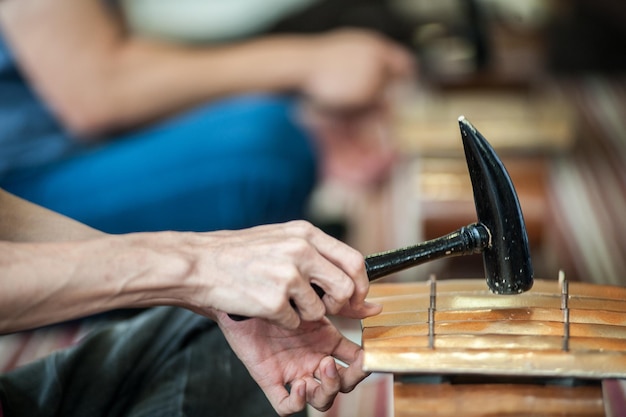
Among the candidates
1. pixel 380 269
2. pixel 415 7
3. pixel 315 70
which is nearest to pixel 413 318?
pixel 380 269

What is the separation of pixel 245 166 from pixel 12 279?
108 centimetres

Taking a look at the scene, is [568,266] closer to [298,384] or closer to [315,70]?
[315,70]

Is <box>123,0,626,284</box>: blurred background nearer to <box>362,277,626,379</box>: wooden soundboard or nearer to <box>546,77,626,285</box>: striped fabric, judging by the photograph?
<box>546,77,626,285</box>: striped fabric

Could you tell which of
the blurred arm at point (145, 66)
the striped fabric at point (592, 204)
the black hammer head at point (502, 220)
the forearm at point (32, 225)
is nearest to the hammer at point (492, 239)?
the black hammer head at point (502, 220)

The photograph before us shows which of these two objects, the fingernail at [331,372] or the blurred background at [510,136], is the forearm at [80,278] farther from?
the blurred background at [510,136]

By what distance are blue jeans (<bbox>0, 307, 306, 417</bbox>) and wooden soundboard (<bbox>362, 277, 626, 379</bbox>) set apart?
7.2 inches

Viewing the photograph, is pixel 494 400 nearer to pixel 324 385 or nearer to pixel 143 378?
pixel 324 385

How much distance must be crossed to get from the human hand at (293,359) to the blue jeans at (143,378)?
0.20 feet

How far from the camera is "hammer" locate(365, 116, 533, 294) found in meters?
0.94

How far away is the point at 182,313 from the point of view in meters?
1.10

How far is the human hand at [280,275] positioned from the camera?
84 centimetres

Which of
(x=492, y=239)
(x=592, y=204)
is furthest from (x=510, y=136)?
(x=492, y=239)

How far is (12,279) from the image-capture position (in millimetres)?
833

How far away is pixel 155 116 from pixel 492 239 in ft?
4.02
